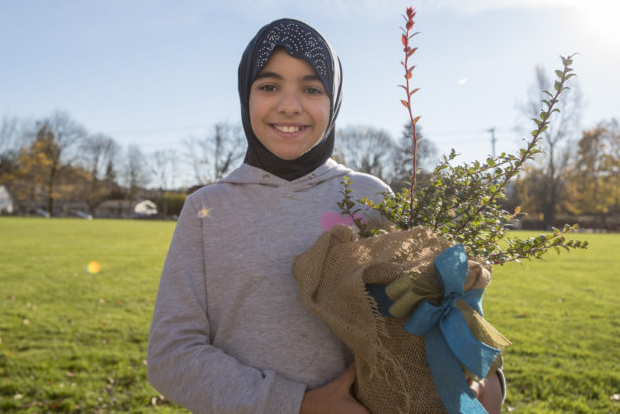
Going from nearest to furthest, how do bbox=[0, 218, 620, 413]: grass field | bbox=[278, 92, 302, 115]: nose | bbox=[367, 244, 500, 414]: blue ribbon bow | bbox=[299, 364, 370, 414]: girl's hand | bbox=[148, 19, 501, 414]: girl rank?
bbox=[367, 244, 500, 414]: blue ribbon bow, bbox=[299, 364, 370, 414]: girl's hand, bbox=[148, 19, 501, 414]: girl, bbox=[278, 92, 302, 115]: nose, bbox=[0, 218, 620, 413]: grass field

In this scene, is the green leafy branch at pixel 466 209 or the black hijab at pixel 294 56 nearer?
the green leafy branch at pixel 466 209

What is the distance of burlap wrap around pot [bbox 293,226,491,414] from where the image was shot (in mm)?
1242

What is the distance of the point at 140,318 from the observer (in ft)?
24.8

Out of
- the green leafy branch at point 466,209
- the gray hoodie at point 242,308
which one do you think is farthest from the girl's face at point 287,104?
the green leafy branch at point 466,209

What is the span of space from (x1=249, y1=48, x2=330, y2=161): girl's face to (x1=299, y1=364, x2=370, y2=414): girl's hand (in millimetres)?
942

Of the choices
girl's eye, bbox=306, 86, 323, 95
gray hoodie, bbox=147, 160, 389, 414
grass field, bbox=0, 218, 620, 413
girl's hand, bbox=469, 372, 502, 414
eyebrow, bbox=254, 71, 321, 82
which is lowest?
grass field, bbox=0, 218, 620, 413

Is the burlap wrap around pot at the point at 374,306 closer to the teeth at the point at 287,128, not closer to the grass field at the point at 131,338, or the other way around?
the teeth at the point at 287,128

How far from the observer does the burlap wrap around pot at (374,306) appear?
48.9 inches

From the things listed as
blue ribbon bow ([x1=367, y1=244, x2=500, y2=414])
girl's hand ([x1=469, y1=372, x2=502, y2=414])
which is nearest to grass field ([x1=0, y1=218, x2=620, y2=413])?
girl's hand ([x1=469, y1=372, x2=502, y2=414])

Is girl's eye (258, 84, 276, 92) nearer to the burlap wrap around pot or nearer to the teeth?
the teeth

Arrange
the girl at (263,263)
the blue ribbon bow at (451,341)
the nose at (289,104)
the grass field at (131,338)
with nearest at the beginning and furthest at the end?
the blue ribbon bow at (451,341) → the girl at (263,263) → the nose at (289,104) → the grass field at (131,338)

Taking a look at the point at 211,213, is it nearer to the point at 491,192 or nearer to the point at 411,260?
the point at 411,260

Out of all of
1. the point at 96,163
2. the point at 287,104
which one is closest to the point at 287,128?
the point at 287,104

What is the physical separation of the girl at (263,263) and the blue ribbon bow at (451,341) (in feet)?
0.92
